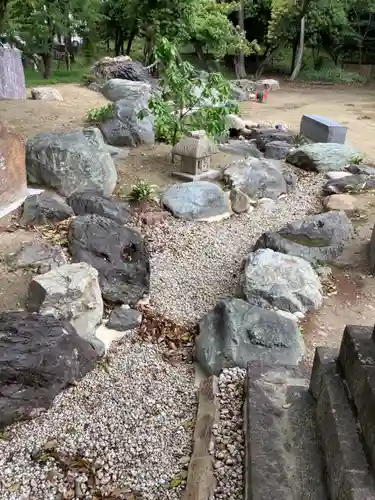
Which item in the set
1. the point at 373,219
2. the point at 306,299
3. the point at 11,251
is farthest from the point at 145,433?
the point at 373,219

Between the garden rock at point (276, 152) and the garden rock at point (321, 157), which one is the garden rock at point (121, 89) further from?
the garden rock at point (321, 157)

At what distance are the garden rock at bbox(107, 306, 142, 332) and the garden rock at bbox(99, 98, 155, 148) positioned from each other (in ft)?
17.1

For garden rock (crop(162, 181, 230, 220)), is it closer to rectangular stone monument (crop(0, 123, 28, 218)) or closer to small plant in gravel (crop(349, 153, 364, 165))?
rectangular stone monument (crop(0, 123, 28, 218))

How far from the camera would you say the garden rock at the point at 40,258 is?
190 inches

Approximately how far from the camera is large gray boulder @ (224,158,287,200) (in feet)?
26.0

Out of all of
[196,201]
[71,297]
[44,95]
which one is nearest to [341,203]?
[196,201]

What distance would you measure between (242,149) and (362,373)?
26.4ft

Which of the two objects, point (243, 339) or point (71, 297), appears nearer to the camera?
point (243, 339)

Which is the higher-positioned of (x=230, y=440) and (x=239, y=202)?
(x=230, y=440)

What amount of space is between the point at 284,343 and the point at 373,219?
3934 millimetres

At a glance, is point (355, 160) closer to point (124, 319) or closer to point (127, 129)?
point (127, 129)

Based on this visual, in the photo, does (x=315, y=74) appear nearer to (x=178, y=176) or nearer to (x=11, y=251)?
(x=178, y=176)

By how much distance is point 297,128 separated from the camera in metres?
12.5

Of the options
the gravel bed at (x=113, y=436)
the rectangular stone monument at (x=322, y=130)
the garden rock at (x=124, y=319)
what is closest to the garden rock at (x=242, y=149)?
the rectangular stone monument at (x=322, y=130)
